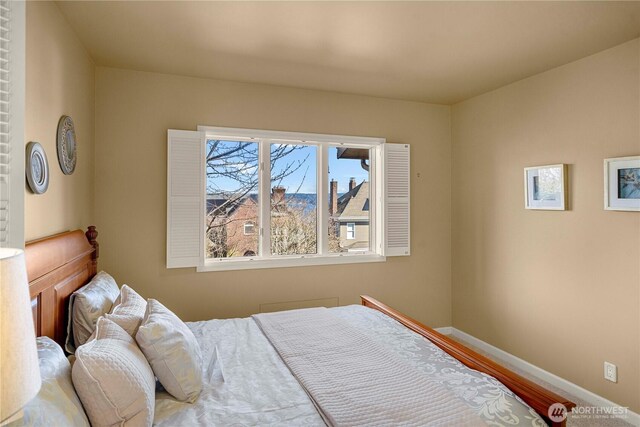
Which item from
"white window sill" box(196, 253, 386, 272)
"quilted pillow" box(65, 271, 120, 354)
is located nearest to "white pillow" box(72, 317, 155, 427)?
A: "quilted pillow" box(65, 271, 120, 354)

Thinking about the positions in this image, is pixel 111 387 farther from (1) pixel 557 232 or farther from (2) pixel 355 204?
(1) pixel 557 232

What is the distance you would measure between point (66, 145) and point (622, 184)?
368cm

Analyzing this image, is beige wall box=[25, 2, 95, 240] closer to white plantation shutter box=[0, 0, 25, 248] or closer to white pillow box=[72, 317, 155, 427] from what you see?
white plantation shutter box=[0, 0, 25, 248]

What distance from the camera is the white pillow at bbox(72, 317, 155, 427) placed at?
48.2 inches

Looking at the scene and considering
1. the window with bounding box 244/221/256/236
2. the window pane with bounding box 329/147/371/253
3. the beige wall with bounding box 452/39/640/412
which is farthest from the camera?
the window pane with bounding box 329/147/371/253

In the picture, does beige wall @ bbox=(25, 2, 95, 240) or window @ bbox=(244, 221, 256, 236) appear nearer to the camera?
beige wall @ bbox=(25, 2, 95, 240)

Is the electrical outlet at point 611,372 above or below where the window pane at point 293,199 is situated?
below

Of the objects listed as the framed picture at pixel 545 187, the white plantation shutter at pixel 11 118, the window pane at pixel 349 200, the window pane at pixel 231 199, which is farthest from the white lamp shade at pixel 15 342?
the framed picture at pixel 545 187

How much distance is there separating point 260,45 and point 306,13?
548mm

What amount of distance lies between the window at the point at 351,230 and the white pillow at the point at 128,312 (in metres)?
2.33

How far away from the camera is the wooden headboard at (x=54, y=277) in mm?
1571

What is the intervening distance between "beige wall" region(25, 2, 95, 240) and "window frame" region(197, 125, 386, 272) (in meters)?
0.90

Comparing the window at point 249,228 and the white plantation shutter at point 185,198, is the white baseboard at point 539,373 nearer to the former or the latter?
the window at point 249,228

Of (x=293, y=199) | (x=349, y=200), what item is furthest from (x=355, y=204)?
(x=293, y=199)
